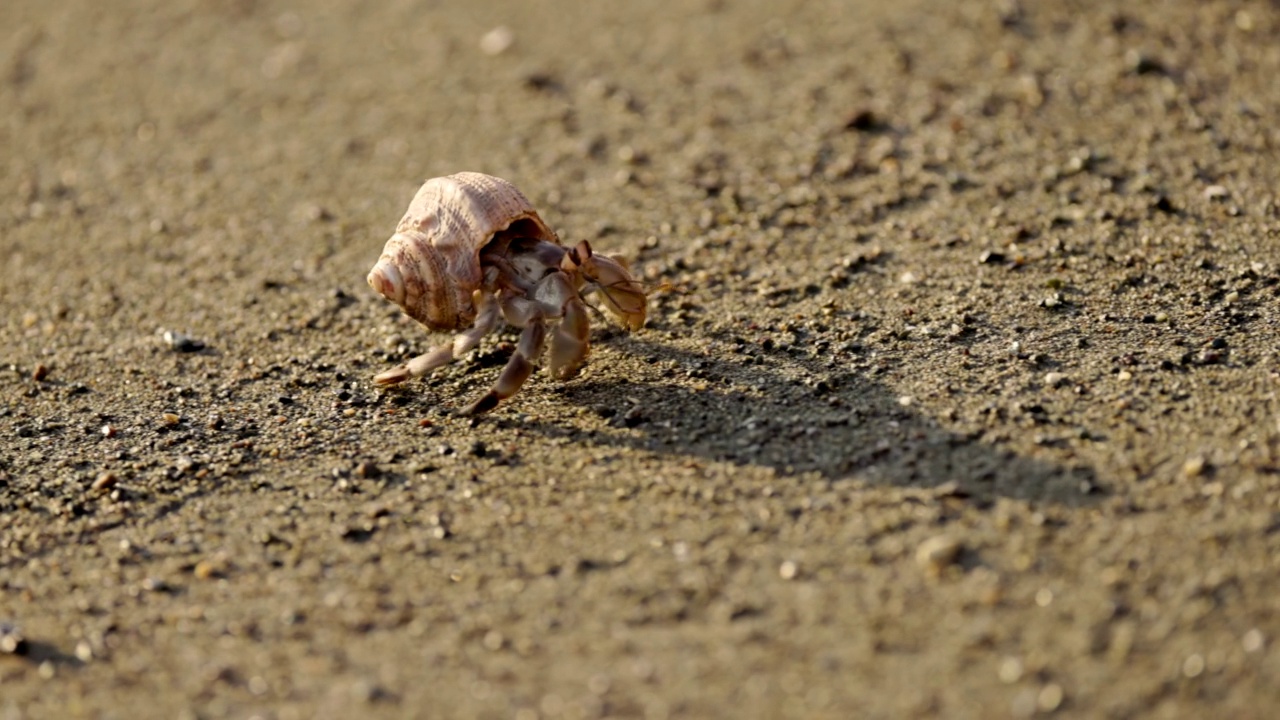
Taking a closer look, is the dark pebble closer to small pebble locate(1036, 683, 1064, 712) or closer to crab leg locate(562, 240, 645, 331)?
crab leg locate(562, 240, 645, 331)

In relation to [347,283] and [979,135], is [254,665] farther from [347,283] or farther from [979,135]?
[979,135]

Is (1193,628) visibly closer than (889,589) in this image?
Yes

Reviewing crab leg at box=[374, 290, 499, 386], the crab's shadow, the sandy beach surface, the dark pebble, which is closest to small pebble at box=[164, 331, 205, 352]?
the sandy beach surface

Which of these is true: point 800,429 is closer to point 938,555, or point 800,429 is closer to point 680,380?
point 680,380

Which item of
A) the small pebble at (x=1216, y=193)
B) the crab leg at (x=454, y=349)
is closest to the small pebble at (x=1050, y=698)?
the crab leg at (x=454, y=349)

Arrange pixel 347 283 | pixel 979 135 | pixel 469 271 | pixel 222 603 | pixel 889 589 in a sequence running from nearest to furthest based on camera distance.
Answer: pixel 889 589 < pixel 222 603 < pixel 469 271 < pixel 347 283 < pixel 979 135

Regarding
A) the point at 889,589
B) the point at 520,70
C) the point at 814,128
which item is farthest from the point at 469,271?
the point at 520,70

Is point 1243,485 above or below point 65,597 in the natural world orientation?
below

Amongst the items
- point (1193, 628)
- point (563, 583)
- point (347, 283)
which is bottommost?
point (1193, 628)
